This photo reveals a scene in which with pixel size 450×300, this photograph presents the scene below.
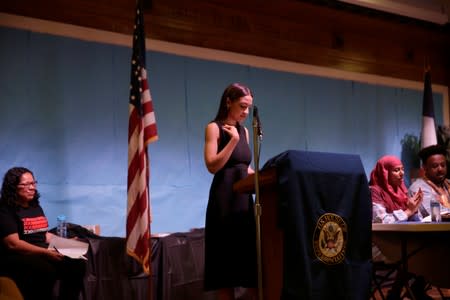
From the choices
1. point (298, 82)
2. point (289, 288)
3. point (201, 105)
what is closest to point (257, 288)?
point (289, 288)

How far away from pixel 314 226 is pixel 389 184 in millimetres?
2058

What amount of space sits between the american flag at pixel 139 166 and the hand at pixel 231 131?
3.07 feet

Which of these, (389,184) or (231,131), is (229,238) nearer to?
(231,131)

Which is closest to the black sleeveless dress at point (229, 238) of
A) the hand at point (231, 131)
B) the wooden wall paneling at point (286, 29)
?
the hand at point (231, 131)

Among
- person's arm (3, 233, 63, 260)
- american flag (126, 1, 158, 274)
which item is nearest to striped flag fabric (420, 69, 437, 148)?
american flag (126, 1, 158, 274)

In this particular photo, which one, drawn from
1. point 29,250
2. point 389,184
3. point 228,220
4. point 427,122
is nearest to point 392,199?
point 389,184

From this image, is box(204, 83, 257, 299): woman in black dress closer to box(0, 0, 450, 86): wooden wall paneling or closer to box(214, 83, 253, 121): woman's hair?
box(214, 83, 253, 121): woman's hair

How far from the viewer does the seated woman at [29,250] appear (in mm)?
3125

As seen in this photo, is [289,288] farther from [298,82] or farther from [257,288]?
[298,82]

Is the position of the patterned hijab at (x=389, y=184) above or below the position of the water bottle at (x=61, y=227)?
above

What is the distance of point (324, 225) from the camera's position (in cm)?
215

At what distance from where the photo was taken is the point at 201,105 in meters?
4.78

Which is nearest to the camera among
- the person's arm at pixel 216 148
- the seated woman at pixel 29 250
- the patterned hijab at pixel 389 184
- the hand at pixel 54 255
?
the person's arm at pixel 216 148

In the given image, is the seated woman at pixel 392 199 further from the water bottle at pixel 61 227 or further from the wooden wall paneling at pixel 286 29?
the water bottle at pixel 61 227
